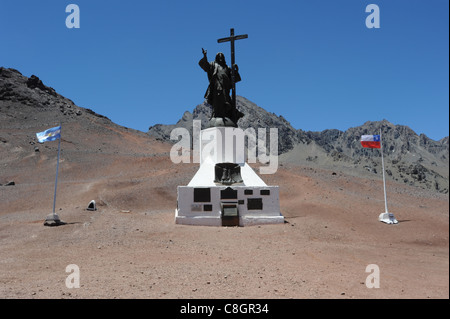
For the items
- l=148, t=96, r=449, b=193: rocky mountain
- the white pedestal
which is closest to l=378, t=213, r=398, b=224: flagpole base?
l=148, t=96, r=449, b=193: rocky mountain

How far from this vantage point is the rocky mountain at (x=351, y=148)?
160 ft

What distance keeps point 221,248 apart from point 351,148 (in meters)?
155

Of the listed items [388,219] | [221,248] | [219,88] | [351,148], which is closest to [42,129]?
[219,88]

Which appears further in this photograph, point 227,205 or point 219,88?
point 219,88

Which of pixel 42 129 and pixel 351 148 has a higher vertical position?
pixel 351 148

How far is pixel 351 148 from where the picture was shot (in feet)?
513

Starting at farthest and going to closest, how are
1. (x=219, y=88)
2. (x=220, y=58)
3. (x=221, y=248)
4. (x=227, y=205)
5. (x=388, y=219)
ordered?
(x=220, y=58) → (x=219, y=88) → (x=388, y=219) → (x=227, y=205) → (x=221, y=248)

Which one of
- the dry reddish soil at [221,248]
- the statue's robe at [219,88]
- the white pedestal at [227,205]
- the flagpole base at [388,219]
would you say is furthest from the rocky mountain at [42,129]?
the flagpole base at [388,219]

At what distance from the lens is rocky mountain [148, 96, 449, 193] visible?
48719 millimetres

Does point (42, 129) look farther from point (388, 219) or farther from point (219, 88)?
point (388, 219)

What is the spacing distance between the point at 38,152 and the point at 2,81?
3038 centimetres

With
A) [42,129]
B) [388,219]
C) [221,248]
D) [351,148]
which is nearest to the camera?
[221,248]

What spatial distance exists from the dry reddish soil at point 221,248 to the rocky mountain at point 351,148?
6.89 ft

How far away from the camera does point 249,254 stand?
370 inches
